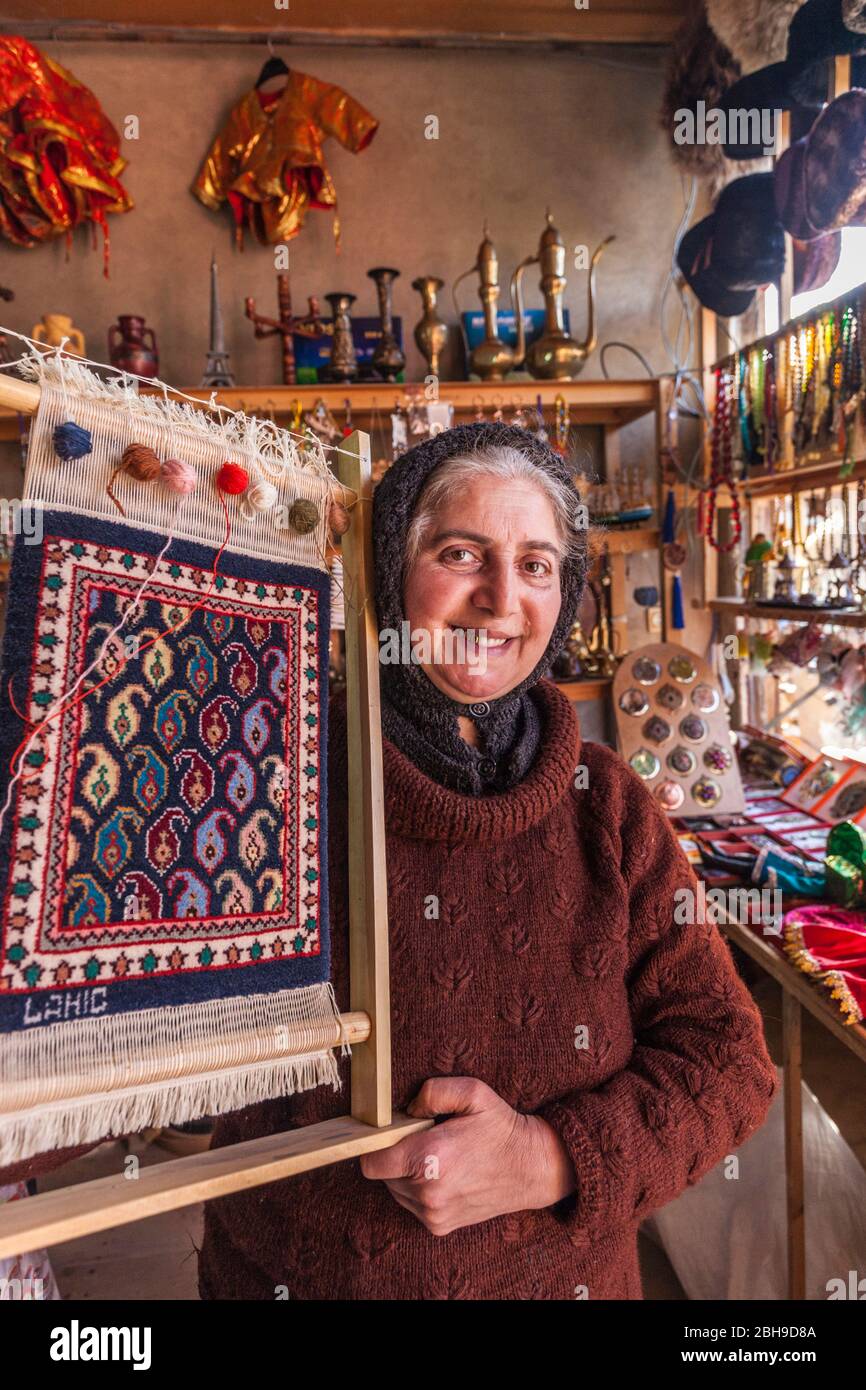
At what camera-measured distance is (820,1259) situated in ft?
5.07

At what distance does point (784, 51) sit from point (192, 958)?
8.17 feet

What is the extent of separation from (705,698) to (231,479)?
6.82 feet

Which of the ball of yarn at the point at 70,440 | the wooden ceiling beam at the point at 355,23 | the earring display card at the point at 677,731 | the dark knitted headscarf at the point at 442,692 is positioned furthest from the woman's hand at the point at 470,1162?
the wooden ceiling beam at the point at 355,23

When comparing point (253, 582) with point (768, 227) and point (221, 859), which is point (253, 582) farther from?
point (768, 227)

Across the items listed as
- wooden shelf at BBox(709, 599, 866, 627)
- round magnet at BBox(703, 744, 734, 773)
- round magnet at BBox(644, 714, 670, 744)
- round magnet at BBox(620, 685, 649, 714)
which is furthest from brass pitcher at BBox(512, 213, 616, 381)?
round magnet at BBox(703, 744, 734, 773)

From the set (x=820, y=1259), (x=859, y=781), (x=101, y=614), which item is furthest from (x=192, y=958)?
(x=859, y=781)

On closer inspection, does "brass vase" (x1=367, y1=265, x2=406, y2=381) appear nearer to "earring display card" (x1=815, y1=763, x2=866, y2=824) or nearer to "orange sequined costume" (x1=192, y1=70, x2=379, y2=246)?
"orange sequined costume" (x1=192, y1=70, x2=379, y2=246)

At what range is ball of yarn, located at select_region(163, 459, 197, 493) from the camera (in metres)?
0.67

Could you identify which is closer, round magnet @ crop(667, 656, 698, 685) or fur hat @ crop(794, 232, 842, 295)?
fur hat @ crop(794, 232, 842, 295)

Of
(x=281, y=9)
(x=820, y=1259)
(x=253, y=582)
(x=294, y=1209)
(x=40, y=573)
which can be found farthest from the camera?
(x=281, y=9)

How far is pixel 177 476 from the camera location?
666 millimetres

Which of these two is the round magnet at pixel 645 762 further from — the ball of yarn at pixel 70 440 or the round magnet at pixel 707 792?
the ball of yarn at pixel 70 440

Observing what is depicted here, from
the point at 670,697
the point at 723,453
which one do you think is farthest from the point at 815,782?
the point at 723,453

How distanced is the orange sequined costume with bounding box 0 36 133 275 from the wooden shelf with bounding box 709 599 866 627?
2.37m
